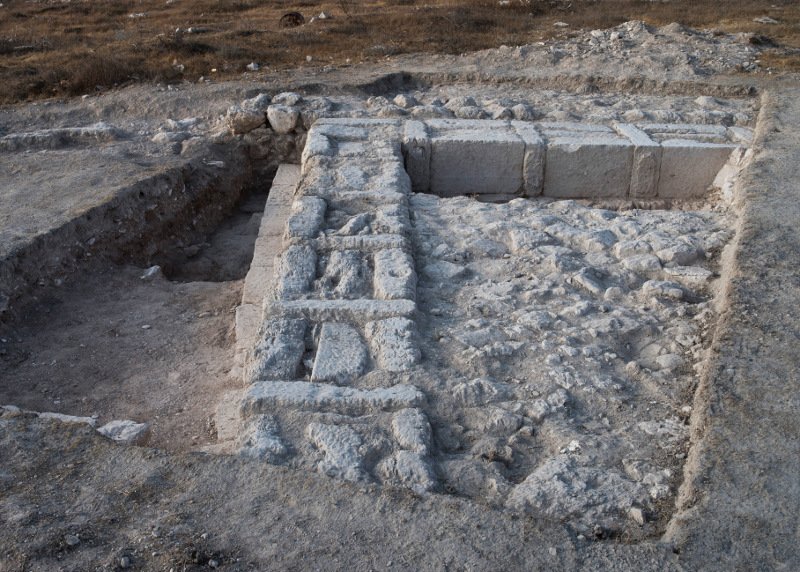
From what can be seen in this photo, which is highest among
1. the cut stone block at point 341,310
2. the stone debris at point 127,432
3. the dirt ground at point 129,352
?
the cut stone block at point 341,310

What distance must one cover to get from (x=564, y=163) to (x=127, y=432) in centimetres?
417

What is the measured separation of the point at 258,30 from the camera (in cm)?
1193

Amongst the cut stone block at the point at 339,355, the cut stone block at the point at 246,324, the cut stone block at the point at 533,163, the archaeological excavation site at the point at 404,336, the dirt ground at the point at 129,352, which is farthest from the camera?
the cut stone block at the point at 533,163

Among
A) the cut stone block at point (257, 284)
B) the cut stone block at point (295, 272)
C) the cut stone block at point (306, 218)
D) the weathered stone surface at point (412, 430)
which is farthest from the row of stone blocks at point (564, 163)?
the weathered stone surface at point (412, 430)

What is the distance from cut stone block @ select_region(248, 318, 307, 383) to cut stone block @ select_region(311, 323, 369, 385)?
10cm

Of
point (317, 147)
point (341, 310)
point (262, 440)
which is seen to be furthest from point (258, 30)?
point (262, 440)

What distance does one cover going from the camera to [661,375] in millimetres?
3465

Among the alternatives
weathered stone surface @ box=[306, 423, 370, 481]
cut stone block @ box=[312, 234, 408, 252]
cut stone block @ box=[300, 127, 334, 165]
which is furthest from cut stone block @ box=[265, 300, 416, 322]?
cut stone block @ box=[300, 127, 334, 165]

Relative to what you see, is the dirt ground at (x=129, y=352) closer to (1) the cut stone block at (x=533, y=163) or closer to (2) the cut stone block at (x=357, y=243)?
(2) the cut stone block at (x=357, y=243)

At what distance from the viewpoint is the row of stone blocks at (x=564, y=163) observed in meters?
6.16

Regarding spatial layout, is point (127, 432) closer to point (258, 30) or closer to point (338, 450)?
point (338, 450)

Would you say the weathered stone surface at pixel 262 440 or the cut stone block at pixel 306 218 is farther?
the cut stone block at pixel 306 218

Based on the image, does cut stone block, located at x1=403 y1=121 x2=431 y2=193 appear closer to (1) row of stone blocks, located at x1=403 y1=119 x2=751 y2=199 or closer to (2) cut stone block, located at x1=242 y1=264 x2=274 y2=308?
(1) row of stone blocks, located at x1=403 y1=119 x2=751 y2=199

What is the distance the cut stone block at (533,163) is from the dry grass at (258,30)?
160 inches
